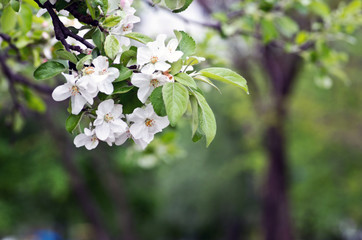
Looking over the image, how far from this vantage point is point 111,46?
0.97 metres

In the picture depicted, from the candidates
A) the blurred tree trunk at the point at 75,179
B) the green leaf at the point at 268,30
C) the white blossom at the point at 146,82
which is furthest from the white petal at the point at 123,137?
the blurred tree trunk at the point at 75,179

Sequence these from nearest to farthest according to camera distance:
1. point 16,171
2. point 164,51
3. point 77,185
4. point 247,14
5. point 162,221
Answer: point 164,51 → point 247,14 → point 77,185 → point 16,171 → point 162,221

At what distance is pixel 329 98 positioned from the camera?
909 cm

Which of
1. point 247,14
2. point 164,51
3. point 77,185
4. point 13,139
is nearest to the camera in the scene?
point 164,51

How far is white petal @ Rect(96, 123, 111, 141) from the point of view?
0.95 meters

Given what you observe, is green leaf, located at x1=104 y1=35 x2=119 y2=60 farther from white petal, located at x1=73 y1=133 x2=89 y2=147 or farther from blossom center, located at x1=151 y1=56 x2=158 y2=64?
white petal, located at x1=73 y1=133 x2=89 y2=147

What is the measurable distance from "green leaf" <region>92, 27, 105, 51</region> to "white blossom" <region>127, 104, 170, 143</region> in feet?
0.63

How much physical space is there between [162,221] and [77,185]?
9389mm

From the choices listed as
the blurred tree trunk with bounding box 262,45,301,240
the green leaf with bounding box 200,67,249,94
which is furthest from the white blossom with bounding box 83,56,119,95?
the blurred tree trunk with bounding box 262,45,301,240

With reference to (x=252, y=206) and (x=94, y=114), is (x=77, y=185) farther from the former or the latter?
(x=252, y=206)

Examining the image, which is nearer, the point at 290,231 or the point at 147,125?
the point at 147,125

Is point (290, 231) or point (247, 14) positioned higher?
point (247, 14)

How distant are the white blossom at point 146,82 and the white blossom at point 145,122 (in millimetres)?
31

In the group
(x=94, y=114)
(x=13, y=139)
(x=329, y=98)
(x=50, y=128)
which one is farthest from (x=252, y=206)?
(x=94, y=114)
